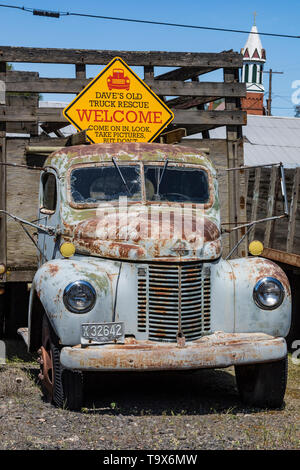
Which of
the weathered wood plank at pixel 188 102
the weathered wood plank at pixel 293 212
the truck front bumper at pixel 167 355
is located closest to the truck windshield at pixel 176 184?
the truck front bumper at pixel 167 355

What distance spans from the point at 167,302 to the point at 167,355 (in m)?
0.45

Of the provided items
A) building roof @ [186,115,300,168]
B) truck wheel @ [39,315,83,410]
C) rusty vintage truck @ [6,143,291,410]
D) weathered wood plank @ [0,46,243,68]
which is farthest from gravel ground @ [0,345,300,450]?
building roof @ [186,115,300,168]

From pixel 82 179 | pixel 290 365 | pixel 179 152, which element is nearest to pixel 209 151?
pixel 179 152

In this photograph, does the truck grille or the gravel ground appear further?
the truck grille

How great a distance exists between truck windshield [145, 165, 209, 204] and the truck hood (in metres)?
0.24

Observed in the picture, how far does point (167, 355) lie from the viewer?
5.41 meters

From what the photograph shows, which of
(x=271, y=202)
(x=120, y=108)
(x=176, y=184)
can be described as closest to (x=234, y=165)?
(x=120, y=108)

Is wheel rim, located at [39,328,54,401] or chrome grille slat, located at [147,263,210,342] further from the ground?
chrome grille slat, located at [147,263,210,342]

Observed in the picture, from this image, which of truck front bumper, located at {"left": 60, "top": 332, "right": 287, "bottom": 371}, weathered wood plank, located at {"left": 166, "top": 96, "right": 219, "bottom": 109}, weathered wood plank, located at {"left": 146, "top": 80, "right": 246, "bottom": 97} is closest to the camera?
truck front bumper, located at {"left": 60, "top": 332, "right": 287, "bottom": 371}

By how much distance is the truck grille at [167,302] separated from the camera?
568 centimetres

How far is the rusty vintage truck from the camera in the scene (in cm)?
552

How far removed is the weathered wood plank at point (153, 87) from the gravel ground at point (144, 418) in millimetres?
3162

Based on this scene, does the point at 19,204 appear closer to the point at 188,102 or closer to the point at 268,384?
the point at 188,102

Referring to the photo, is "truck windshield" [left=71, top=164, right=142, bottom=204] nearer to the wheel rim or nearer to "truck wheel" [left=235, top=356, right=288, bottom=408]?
the wheel rim
